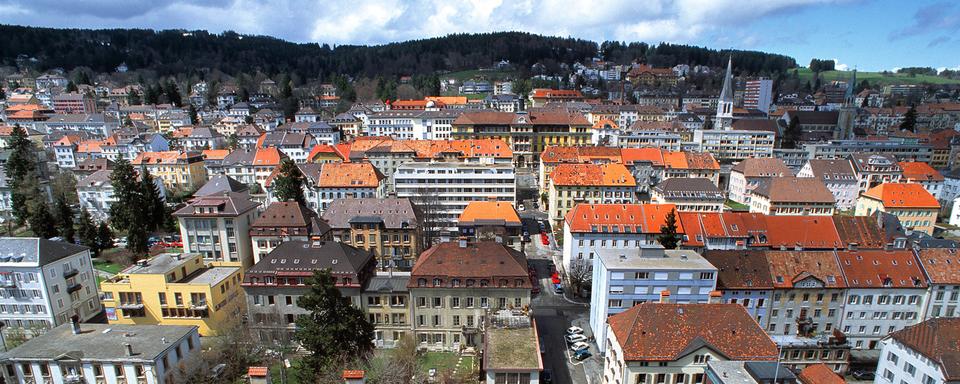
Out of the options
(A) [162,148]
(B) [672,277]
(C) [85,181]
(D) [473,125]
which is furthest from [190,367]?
(A) [162,148]

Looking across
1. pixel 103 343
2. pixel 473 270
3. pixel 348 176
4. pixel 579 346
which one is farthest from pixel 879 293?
pixel 348 176

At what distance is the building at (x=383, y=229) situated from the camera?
62.8 meters

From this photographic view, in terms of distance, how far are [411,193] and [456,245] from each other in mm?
36152

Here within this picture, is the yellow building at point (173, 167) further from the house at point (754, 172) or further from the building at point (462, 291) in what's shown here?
the house at point (754, 172)

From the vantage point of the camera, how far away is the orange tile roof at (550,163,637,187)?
260 ft

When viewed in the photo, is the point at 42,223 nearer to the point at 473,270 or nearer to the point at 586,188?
the point at 473,270

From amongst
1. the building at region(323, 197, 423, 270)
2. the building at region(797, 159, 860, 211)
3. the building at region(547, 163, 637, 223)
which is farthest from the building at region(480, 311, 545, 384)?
the building at region(797, 159, 860, 211)

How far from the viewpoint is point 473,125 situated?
122 m

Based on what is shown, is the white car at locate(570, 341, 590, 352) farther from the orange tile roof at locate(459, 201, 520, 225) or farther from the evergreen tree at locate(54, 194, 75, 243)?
the evergreen tree at locate(54, 194, 75, 243)

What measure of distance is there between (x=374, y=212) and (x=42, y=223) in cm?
5044

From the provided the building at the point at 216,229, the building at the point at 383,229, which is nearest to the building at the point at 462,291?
the building at the point at 383,229

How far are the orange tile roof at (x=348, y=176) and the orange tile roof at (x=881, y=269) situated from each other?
216ft

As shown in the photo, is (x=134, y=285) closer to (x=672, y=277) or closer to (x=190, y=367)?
(x=190, y=367)

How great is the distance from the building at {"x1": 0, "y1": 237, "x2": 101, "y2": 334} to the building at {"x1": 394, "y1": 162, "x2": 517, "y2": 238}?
4541 centimetres
